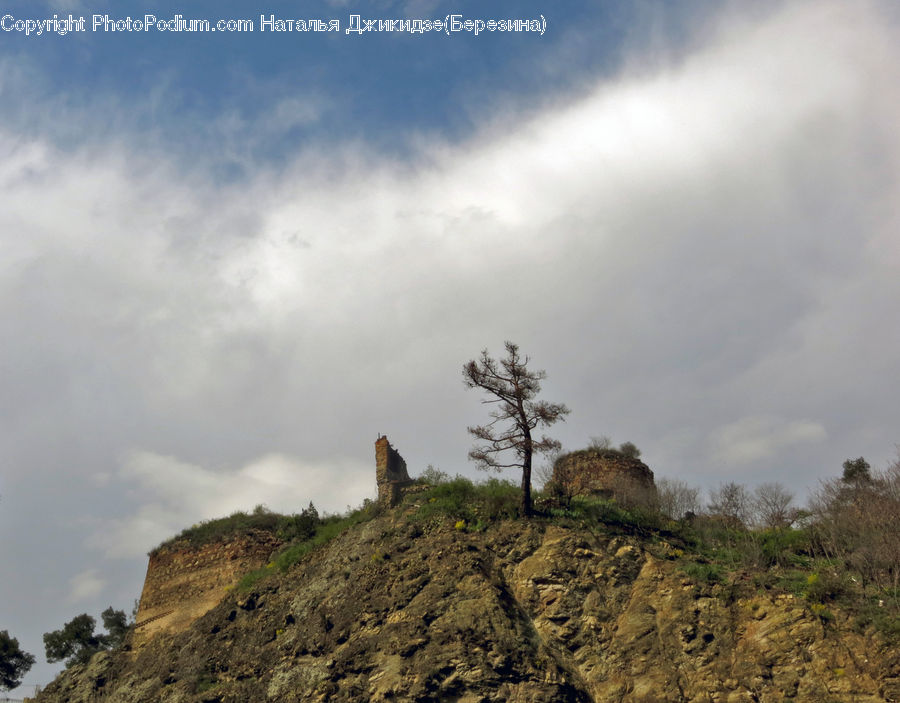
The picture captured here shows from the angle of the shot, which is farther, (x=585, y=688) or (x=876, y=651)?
(x=585, y=688)

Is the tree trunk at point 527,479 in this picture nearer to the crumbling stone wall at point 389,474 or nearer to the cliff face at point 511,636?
the cliff face at point 511,636

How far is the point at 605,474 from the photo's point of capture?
84.3 feet

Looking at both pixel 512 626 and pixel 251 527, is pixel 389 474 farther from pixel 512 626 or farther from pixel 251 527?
pixel 512 626

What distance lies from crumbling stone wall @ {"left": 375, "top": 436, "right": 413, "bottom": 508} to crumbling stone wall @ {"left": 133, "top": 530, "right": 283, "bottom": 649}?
4445mm

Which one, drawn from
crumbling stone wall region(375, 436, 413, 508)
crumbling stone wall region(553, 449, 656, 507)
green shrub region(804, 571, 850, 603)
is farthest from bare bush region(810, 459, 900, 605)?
crumbling stone wall region(375, 436, 413, 508)

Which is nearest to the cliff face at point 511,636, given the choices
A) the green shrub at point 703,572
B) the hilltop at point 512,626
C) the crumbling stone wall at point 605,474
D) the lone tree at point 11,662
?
the hilltop at point 512,626

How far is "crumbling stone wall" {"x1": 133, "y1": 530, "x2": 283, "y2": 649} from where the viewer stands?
948 inches

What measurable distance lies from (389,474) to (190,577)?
7.84 m

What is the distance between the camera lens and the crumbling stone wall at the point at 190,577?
2408cm

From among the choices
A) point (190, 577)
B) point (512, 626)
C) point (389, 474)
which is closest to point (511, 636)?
point (512, 626)

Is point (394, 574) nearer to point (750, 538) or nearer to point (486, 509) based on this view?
point (486, 509)

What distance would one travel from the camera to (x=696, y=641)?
50.6 ft


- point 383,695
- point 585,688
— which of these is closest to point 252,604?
point 383,695

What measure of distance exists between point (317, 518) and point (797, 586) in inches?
647
